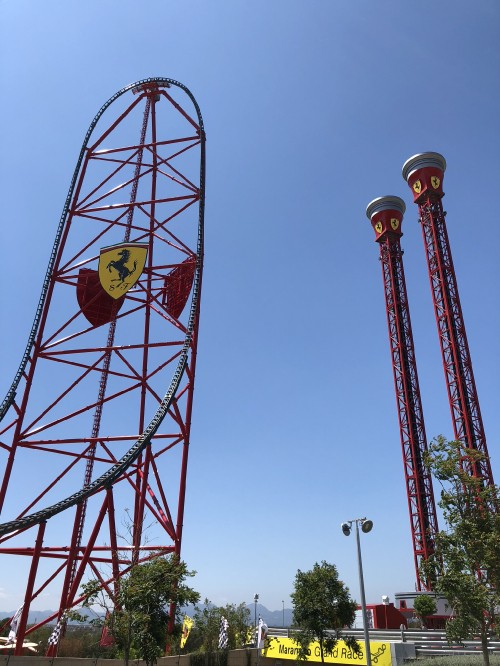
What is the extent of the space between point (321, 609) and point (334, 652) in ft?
7.39

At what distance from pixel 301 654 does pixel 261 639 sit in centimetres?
329

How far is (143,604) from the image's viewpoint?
648 inches

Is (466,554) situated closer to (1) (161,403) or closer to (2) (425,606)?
(1) (161,403)

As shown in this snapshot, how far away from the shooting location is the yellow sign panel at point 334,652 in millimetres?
20125

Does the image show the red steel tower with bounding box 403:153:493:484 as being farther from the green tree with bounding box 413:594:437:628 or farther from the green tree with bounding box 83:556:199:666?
the green tree with bounding box 83:556:199:666

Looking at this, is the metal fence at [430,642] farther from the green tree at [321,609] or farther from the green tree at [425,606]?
the green tree at [425,606]

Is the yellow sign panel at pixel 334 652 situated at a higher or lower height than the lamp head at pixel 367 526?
lower

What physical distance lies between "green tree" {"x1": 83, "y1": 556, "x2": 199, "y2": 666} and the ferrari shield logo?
41.7ft

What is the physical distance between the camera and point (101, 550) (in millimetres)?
23250

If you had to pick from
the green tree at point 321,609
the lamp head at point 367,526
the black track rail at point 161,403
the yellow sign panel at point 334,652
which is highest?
the black track rail at point 161,403

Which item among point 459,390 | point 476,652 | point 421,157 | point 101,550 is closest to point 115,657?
point 101,550

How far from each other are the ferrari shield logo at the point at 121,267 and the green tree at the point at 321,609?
14618 mm

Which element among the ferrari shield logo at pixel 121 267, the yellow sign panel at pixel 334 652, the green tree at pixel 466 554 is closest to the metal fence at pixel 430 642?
the yellow sign panel at pixel 334 652

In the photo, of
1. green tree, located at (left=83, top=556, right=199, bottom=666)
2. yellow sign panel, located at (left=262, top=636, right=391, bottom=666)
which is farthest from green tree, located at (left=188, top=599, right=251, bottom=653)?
green tree, located at (left=83, top=556, right=199, bottom=666)
